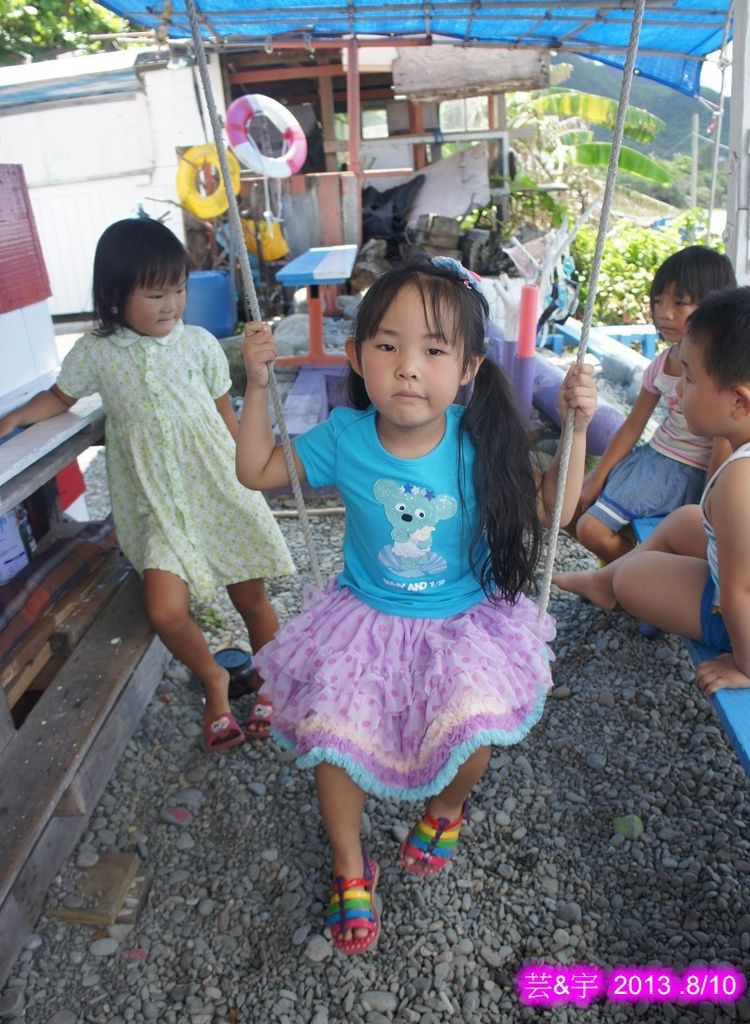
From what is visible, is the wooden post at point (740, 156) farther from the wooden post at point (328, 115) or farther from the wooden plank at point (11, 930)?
the wooden post at point (328, 115)

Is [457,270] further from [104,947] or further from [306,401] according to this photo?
[306,401]

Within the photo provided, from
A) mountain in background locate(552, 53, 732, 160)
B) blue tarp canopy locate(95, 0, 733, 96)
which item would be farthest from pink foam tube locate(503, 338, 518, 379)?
mountain in background locate(552, 53, 732, 160)

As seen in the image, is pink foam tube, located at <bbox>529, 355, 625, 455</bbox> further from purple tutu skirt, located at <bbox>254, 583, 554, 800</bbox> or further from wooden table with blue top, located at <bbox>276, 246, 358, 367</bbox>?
purple tutu skirt, located at <bbox>254, 583, 554, 800</bbox>

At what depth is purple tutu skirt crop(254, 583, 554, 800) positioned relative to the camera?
161cm

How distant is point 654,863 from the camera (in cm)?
196

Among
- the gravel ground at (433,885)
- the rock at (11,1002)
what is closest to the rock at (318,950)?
the gravel ground at (433,885)

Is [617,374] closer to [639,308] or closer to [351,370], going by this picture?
[639,308]

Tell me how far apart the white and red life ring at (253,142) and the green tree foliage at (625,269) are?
3108mm

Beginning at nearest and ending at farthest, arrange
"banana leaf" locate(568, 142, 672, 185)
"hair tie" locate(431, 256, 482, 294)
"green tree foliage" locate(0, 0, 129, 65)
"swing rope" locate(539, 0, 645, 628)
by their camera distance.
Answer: "swing rope" locate(539, 0, 645, 628), "hair tie" locate(431, 256, 482, 294), "green tree foliage" locate(0, 0, 129, 65), "banana leaf" locate(568, 142, 672, 185)

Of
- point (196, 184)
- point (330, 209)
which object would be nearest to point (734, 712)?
point (196, 184)

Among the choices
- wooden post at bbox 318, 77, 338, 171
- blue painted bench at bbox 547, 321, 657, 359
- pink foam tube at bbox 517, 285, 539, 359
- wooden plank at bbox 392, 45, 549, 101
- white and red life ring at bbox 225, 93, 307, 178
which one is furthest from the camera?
wooden post at bbox 318, 77, 338, 171

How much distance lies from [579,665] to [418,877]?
103 centimetres

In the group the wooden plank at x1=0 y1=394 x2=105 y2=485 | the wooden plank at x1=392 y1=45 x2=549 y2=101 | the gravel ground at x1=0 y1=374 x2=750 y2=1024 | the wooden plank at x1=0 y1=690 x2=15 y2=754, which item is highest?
the wooden plank at x1=392 y1=45 x2=549 y2=101

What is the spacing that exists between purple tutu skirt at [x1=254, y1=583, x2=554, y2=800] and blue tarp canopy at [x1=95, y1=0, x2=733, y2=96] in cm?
255
